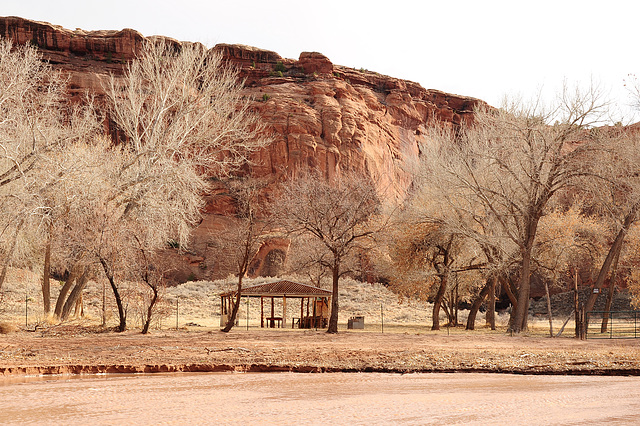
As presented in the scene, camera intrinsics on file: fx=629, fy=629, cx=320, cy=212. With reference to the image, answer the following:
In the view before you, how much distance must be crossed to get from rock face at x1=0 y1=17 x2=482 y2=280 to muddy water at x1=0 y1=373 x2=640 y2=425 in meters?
41.8

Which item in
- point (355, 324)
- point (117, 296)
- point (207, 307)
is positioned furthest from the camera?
point (207, 307)

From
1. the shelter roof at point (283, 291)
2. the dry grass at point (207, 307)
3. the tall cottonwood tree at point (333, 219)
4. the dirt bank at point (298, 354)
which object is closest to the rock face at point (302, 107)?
the dry grass at point (207, 307)

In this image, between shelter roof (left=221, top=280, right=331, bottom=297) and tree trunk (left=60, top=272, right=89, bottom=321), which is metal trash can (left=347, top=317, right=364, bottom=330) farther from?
tree trunk (left=60, top=272, right=89, bottom=321)

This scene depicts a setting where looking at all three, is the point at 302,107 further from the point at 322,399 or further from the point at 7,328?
the point at 322,399

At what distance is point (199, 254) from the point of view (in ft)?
201

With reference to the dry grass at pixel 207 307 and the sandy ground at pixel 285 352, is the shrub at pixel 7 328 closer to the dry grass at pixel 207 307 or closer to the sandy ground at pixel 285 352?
the sandy ground at pixel 285 352

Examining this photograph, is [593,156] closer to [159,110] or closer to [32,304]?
[159,110]

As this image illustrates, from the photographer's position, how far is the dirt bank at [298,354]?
638 inches

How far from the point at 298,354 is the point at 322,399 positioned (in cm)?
709

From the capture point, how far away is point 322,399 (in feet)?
39.2

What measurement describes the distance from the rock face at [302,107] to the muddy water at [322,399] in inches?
1647

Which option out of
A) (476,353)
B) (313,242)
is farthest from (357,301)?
(476,353)

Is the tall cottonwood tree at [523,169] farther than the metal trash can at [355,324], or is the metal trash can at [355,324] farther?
the metal trash can at [355,324]

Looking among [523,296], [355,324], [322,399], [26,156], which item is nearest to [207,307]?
[355,324]
